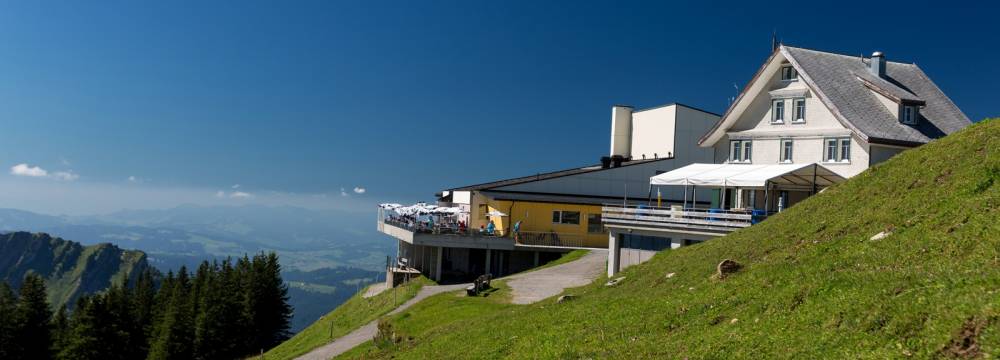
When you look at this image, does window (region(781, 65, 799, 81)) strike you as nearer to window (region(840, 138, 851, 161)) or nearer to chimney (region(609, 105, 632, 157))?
window (region(840, 138, 851, 161))

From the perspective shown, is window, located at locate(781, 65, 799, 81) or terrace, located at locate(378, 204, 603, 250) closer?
window, located at locate(781, 65, 799, 81)

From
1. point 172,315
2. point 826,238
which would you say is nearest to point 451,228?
point 172,315

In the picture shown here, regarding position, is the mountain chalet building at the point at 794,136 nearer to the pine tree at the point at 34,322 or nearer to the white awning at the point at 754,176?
the white awning at the point at 754,176

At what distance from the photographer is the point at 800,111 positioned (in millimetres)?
40625

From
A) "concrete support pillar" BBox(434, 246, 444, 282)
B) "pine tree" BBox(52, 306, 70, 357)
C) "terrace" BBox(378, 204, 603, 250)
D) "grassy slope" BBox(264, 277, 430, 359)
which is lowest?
"pine tree" BBox(52, 306, 70, 357)

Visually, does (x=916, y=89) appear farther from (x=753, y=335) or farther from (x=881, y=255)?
(x=753, y=335)

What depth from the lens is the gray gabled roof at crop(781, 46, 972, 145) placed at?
37.4 meters

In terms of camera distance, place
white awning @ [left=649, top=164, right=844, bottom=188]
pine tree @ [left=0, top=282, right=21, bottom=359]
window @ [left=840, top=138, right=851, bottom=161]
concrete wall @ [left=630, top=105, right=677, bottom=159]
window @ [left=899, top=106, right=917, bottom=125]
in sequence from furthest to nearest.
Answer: pine tree @ [left=0, top=282, right=21, bottom=359] → concrete wall @ [left=630, top=105, right=677, bottom=159] → window @ [left=899, top=106, right=917, bottom=125] → window @ [left=840, top=138, right=851, bottom=161] → white awning @ [left=649, top=164, right=844, bottom=188]

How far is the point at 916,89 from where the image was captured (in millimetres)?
41594

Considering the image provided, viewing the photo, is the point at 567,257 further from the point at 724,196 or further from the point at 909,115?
the point at 909,115

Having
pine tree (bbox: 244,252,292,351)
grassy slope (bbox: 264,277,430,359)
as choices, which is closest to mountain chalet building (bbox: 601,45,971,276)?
grassy slope (bbox: 264,277,430,359)

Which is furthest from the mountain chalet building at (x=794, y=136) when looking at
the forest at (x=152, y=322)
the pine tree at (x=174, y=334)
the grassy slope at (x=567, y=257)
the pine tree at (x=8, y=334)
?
the pine tree at (x=8, y=334)

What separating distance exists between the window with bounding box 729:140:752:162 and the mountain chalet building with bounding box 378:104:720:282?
7.91m

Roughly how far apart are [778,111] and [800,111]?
1430 mm
